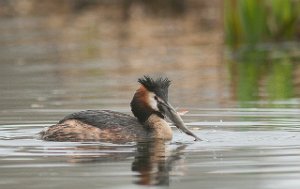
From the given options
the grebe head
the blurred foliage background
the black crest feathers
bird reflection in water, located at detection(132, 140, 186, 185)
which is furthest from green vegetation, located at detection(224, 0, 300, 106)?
bird reflection in water, located at detection(132, 140, 186, 185)

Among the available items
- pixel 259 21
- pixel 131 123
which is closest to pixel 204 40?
pixel 259 21

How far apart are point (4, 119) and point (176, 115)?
268cm

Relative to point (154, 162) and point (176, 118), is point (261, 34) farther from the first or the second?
point (154, 162)

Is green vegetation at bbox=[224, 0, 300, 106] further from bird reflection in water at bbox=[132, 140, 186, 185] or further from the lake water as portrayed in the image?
bird reflection in water at bbox=[132, 140, 186, 185]

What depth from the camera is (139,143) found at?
12.7 meters

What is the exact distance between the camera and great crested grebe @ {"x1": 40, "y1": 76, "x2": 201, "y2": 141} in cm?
1275

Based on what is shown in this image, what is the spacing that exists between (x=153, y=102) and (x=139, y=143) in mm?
599

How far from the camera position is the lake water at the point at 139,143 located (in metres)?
10.2

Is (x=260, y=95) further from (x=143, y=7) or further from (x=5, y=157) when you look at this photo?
(x=143, y=7)

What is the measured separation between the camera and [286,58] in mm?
23000

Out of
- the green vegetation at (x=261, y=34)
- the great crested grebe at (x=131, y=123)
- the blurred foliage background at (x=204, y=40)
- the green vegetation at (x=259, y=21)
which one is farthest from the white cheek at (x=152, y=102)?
the green vegetation at (x=259, y=21)

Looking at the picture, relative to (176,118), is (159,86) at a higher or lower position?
higher

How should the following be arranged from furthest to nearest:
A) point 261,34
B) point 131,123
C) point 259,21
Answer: point 261,34 < point 259,21 < point 131,123

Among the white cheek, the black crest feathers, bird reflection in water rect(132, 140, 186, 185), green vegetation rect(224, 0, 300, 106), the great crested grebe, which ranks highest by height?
green vegetation rect(224, 0, 300, 106)
